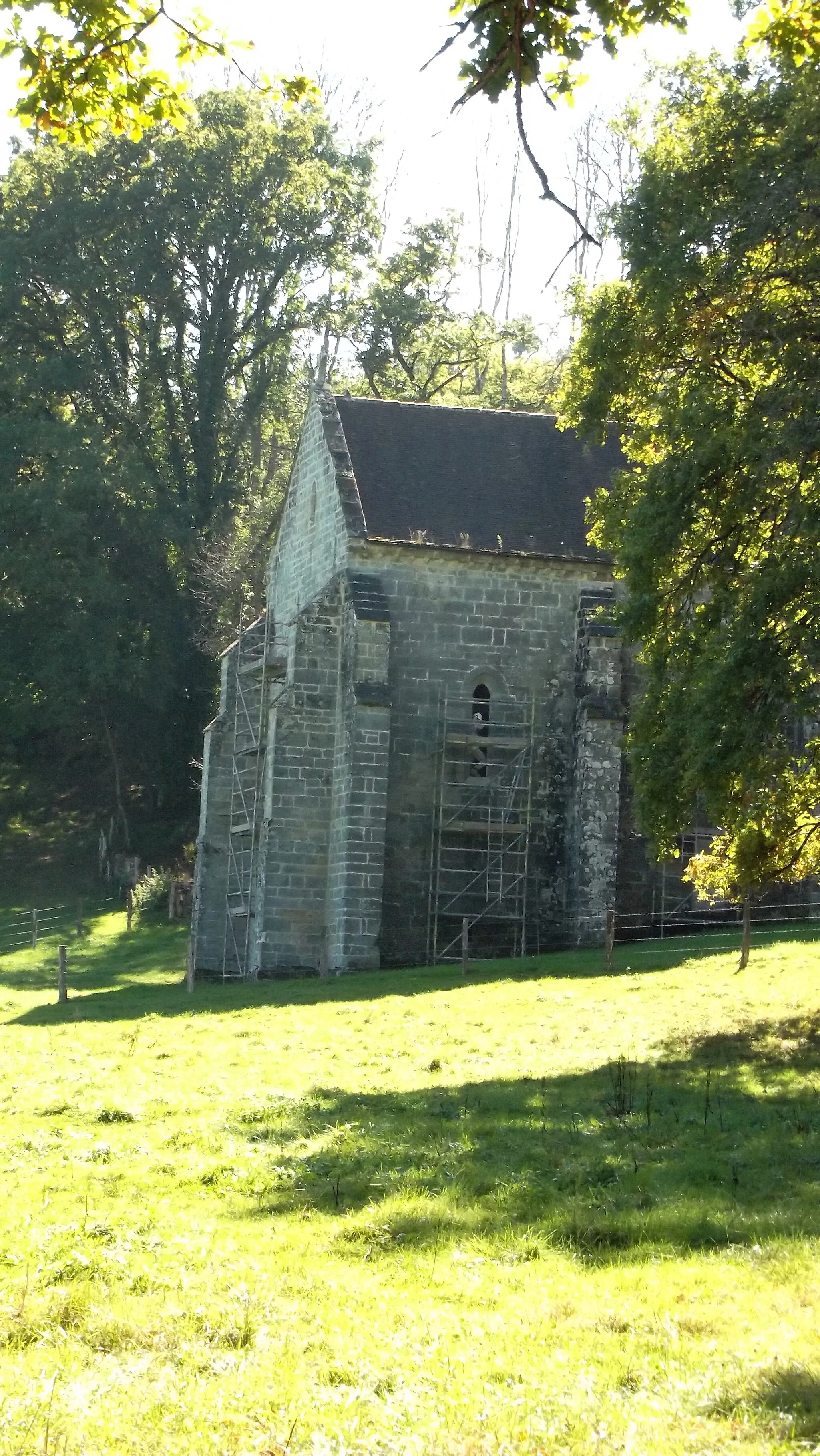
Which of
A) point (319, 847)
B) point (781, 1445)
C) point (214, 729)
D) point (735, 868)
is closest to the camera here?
point (781, 1445)

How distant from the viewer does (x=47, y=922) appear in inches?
1549

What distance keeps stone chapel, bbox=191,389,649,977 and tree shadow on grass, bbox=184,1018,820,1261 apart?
13.9 m

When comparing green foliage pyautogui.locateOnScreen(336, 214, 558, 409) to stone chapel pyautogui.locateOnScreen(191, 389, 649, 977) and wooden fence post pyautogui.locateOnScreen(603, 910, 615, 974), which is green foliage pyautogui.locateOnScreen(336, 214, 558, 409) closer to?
stone chapel pyautogui.locateOnScreen(191, 389, 649, 977)

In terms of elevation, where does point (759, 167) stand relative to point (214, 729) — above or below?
above

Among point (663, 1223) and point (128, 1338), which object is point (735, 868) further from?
point (128, 1338)

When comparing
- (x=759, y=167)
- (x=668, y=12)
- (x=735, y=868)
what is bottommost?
(x=735, y=868)

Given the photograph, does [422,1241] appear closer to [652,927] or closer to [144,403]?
[652,927]

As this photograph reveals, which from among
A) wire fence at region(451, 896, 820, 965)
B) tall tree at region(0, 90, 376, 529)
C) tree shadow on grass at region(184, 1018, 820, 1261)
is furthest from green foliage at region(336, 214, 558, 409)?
tree shadow on grass at region(184, 1018, 820, 1261)

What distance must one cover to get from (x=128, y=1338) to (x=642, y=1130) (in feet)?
17.1

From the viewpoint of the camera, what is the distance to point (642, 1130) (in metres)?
11.1

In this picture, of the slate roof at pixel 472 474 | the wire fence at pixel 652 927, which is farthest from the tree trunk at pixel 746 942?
the slate roof at pixel 472 474

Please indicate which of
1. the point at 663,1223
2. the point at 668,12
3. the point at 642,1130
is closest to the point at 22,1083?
the point at 642,1130

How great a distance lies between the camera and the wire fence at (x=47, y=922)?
3619cm

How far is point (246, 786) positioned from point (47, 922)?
10143mm
